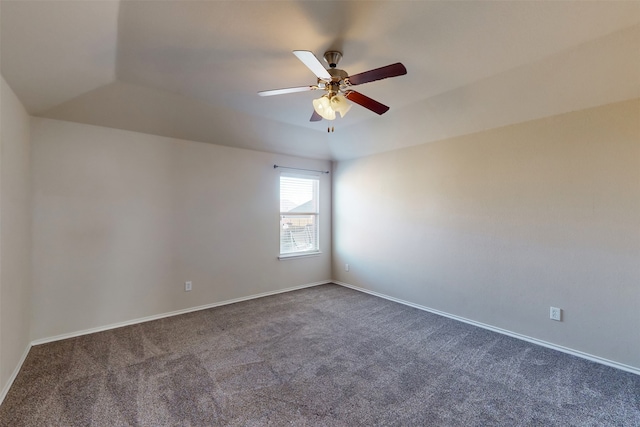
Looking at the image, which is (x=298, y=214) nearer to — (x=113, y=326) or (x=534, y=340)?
(x=113, y=326)

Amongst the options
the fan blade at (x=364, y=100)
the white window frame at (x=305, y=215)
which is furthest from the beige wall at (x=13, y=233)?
the white window frame at (x=305, y=215)

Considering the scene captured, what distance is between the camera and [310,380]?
225 cm

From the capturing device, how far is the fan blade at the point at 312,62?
5.73 feet

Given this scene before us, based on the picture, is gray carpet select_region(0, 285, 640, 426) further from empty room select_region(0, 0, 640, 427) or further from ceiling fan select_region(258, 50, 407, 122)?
ceiling fan select_region(258, 50, 407, 122)

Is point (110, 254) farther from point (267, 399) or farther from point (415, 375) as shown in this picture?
point (415, 375)

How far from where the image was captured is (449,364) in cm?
251

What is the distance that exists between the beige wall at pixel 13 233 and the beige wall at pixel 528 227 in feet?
13.5

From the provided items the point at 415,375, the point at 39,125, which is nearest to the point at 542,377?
the point at 415,375

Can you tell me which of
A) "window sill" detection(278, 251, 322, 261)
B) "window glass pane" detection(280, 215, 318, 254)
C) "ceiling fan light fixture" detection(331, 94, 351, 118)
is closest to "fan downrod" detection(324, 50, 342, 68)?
"ceiling fan light fixture" detection(331, 94, 351, 118)

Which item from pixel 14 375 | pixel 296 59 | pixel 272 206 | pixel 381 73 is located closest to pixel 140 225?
pixel 14 375

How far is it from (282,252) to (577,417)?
380 centimetres

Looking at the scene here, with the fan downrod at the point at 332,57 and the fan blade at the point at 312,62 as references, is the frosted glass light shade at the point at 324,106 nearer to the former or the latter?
the fan blade at the point at 312,62

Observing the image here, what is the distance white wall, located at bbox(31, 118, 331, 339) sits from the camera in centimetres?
295

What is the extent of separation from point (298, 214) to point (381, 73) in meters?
3.30
